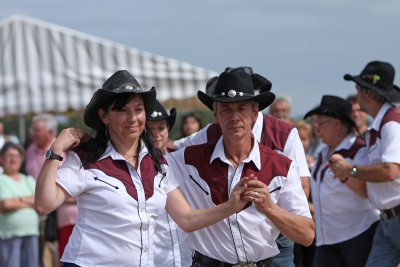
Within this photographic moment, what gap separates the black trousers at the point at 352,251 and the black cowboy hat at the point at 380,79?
125 cm

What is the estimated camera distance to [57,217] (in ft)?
40.0

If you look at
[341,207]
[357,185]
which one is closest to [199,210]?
[357,185]

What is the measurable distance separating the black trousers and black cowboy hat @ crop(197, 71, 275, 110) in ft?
11.0

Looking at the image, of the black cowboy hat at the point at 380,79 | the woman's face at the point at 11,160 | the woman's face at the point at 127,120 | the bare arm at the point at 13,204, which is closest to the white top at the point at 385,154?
the black cowboy hat at the point at 380,79

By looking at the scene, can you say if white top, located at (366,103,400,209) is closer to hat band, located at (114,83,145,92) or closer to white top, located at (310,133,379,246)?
white top, located at (310,133,379,246)

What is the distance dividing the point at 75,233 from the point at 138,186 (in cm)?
45

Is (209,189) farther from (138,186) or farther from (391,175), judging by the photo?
(391,175)

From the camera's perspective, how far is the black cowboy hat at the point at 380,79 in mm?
8969

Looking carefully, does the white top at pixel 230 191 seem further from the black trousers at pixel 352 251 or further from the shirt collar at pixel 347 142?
the shirt collar at pixel 347 142

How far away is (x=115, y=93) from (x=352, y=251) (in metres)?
4.21

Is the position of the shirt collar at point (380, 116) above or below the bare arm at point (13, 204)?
above

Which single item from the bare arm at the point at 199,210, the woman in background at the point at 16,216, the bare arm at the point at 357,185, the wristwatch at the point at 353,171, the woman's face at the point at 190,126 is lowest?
the woman in background at the point at 16,216

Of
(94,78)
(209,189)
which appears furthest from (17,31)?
(209,189)

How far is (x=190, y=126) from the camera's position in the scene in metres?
11.0
